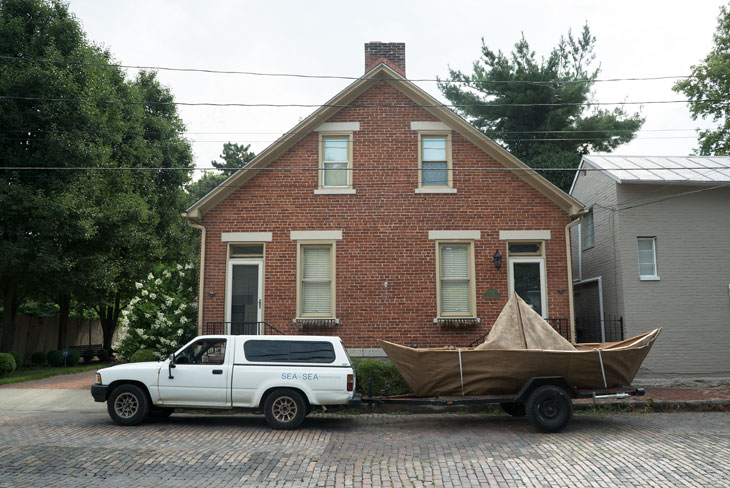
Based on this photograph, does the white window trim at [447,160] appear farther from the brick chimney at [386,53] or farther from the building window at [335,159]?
the brick chimney at [386,53]

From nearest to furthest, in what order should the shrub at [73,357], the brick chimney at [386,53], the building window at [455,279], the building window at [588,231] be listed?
the building window at [455,279]
the brick chimney at [386,53]
the building window at [588,231]
the shrub at [73,357]

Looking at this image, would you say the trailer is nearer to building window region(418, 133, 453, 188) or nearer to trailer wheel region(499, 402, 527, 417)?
trailer wheel region(499, 402, 527, 417)

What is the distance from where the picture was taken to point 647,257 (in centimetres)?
1528

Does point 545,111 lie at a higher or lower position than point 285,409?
higher

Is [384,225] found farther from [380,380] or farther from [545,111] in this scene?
[545,111]

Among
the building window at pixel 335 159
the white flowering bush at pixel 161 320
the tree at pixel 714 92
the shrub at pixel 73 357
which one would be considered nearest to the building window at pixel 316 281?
the building window at pixel 335 159

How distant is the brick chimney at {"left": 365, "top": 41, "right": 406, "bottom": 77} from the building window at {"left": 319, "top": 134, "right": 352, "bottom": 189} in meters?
2.40

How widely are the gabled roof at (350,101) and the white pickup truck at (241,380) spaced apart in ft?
16.8

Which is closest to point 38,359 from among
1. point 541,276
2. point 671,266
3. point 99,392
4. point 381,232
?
point 99,392

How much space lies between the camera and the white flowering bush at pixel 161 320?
50.3ft

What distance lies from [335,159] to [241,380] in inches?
274

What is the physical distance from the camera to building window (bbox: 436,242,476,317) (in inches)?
565

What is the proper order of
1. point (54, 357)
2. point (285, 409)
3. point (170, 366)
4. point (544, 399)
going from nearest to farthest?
point (544, 399) < point (285, 409) < point (170, 366) < point (54, 357)

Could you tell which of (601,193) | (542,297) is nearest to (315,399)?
(542,297)
